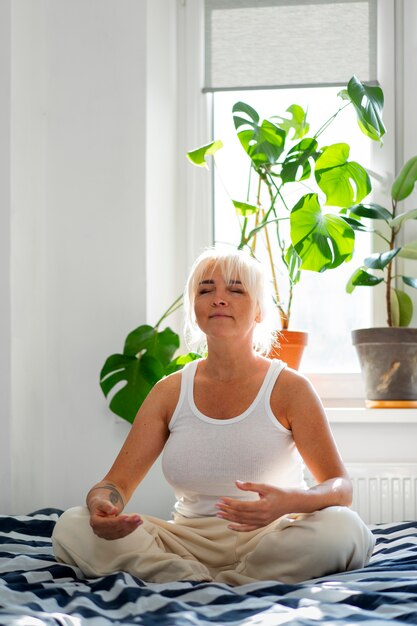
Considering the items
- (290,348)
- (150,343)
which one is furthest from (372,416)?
(150,343)

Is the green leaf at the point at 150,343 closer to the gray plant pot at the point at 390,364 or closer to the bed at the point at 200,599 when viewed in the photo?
the gray plant pot at the point at 390,364

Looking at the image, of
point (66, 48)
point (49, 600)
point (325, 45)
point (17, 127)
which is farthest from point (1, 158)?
point (49, 600)

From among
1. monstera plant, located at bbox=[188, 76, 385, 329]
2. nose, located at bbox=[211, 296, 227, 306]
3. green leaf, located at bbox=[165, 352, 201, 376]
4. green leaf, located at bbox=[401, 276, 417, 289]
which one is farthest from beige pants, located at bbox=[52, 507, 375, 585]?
green leaf, located at bbox=[401, 276, 417, 289]

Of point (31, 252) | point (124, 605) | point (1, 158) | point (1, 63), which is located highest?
point (1, 63)

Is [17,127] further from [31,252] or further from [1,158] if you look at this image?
[31,252]

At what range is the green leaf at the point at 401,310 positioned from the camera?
9.58ft

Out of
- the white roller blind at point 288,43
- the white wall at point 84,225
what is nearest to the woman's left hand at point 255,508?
the white wall at point 84,225

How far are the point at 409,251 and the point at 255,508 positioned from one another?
4.61 feet

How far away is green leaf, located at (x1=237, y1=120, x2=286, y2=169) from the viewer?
111 inches

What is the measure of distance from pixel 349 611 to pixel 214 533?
514 mm

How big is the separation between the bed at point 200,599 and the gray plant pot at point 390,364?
3.15ft

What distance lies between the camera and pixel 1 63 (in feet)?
8.95

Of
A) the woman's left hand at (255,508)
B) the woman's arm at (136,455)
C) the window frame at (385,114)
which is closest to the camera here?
the woman's left hand at (255,508)

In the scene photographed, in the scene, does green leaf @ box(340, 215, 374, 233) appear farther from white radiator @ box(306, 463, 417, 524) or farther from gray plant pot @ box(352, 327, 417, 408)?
white radiator @ box(306, 463, 417, 524)
